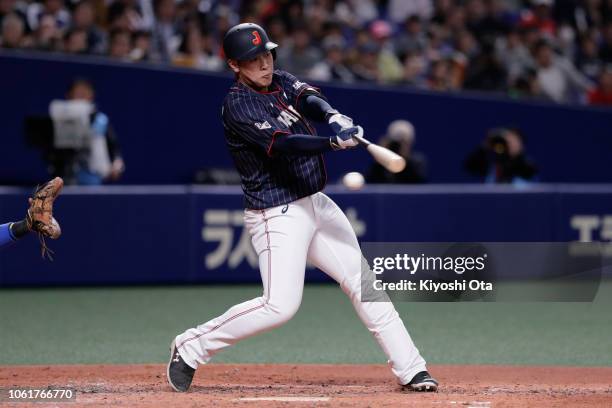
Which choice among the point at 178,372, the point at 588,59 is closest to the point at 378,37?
the point at 588,59

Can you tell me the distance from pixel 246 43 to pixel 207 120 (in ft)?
23.3

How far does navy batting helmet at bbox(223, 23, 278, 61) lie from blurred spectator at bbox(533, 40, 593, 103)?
9519mm

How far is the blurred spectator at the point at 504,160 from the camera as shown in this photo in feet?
37.9

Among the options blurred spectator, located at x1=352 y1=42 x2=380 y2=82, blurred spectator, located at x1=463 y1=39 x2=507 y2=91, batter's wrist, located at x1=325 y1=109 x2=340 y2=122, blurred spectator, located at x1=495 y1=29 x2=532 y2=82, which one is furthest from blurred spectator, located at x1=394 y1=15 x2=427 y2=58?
batter's wrist, located at x1=325 y1=109 x2=340 y2=122

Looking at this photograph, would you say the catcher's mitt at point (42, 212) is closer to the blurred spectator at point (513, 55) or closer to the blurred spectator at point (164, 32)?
the blurred spectator at point (164, 32)

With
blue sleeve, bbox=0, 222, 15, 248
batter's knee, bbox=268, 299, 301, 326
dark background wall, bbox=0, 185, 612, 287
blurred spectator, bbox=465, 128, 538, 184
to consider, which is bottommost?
dark background wall, bbox=0, 185, 612, 287

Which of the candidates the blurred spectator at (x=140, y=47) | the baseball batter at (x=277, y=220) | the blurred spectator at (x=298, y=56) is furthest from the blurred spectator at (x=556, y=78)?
the baseball batter at (x=277, y=220)

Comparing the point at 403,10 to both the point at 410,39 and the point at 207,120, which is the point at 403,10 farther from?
the point at 207,120

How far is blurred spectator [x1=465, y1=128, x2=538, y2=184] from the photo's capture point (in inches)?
455

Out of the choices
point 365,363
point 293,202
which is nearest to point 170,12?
point 365,363

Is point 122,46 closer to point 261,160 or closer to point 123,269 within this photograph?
point 123,269

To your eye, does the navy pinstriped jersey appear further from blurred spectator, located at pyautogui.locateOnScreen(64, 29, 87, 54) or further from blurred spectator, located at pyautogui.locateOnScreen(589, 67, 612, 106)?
blurred spectator, located at pyautogui.locateOnScreen(589, 67, 612, 106)

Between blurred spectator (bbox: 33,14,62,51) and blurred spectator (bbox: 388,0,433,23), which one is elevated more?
blurred spectator (bbox: 388,0,433,23)

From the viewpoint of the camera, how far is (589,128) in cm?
1423
